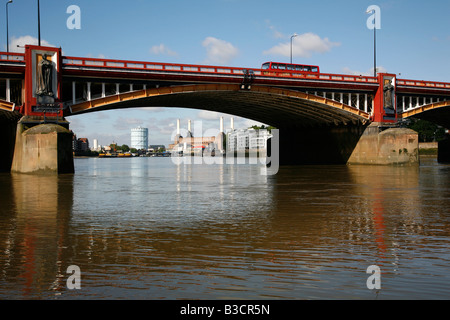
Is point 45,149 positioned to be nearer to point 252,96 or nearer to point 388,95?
point 252,96

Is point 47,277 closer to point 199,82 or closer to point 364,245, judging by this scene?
point 364,245

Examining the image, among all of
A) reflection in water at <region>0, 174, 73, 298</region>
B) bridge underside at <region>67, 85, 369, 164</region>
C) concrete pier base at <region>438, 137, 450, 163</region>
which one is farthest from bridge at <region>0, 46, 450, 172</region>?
reflection in water at <region>0, 174, 73, 298</region>

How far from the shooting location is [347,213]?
52.2ft

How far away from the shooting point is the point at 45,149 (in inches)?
1532

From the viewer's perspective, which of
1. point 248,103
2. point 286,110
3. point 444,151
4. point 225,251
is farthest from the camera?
point 444,151

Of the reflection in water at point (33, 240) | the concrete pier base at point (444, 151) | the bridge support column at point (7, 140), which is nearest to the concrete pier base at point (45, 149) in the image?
the bridge support column at point (7, 140)

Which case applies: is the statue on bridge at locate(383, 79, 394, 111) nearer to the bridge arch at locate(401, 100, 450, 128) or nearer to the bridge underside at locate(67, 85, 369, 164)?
the bridge underside at locate(67, 85, 369, 164)

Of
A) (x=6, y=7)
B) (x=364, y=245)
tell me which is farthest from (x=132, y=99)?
(x=364, y=245)

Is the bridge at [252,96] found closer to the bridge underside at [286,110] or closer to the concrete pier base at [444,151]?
the bridge underside at [286,110]

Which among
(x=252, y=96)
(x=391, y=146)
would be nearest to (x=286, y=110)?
(x=252, y=96)

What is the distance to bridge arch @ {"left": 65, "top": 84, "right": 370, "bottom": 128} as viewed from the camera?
48.0 m

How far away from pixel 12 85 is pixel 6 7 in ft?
47.6

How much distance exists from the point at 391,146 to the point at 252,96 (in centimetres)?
1850

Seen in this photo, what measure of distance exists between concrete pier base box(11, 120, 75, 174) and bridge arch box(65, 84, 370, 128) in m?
5.72
